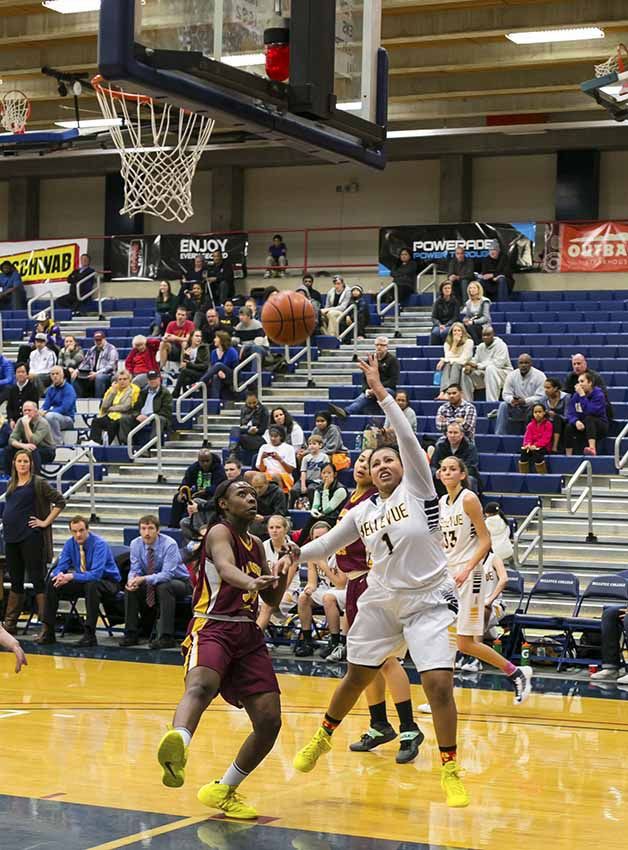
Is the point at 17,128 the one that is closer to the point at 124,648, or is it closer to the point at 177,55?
the point at 124,648

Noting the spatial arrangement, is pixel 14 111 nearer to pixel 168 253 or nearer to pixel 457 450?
pixel 168 253

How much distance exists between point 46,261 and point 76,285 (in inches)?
53.9

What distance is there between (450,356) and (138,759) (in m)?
10.3

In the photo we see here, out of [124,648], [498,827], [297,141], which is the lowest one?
[124,648]

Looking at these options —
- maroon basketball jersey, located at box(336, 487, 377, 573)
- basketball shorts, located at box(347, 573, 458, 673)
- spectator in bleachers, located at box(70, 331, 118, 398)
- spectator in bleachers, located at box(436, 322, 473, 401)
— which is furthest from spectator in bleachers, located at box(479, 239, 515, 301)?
basketball shorts, located at box(347, 573, 458, 673)

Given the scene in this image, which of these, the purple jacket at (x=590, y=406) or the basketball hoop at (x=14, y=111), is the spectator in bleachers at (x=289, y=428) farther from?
the basketball hoop at (x=14, y=111)

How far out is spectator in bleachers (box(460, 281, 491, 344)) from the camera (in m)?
18.3

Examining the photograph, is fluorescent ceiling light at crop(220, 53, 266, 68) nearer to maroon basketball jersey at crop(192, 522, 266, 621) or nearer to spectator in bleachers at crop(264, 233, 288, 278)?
maroon basketball jersey at crop(192, 522, 266, 621)

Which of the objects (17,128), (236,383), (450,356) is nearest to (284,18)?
(450,356)

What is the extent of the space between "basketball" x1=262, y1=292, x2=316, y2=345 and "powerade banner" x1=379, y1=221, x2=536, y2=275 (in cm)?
1108

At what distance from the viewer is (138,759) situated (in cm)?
772

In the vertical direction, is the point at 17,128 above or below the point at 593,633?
above

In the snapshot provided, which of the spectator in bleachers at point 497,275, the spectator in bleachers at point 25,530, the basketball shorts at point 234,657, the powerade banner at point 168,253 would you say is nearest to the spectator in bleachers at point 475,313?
the spectator in bleachers at point 497,275

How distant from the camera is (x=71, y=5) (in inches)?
762
